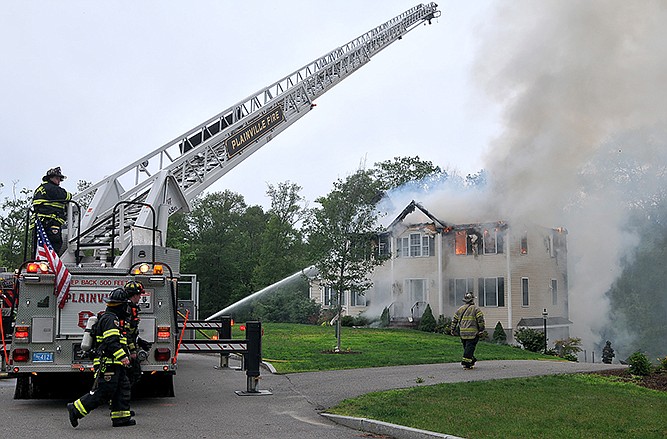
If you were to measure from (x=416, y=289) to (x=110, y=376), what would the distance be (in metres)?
27.4

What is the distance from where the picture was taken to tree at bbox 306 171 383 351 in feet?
67.9

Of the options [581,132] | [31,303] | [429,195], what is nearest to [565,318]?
[429,195]

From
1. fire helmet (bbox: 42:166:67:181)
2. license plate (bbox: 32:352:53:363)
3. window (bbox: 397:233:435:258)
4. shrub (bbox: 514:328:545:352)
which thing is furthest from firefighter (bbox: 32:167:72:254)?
window (bbox: 397:233:435:258)

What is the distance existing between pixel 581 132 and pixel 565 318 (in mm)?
16715

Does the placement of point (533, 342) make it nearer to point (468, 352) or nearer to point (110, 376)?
point (468, 352)

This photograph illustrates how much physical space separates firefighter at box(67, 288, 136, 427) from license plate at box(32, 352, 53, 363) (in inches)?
45.7

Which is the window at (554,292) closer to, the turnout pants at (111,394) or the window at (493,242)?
the window at (493,242)

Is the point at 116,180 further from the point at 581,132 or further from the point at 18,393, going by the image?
the point at 581,132

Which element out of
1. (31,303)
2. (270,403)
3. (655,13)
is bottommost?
(270,403)

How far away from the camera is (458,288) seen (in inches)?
1323

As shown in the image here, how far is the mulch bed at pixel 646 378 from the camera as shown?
11.6m

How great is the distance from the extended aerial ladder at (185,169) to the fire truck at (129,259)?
0.02 m

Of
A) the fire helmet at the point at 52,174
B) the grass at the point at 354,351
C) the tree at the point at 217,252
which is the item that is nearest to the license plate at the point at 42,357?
the fire helmet at the point at 52,174

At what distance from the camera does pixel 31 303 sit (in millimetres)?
9133
